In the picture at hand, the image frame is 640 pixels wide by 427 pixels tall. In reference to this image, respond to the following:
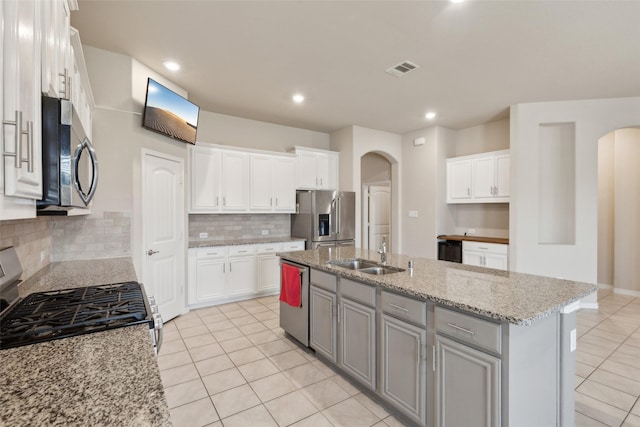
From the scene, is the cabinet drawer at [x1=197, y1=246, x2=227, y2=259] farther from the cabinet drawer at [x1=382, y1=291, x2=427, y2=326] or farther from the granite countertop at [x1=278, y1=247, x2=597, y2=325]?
the cabinet drawer at [x1=382, y1=291, x2=427, y2=326]

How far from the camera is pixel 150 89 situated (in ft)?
10.2

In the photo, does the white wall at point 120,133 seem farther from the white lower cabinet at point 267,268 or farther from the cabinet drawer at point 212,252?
the white lower cabinet at point 267,268

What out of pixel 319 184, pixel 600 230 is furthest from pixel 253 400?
pixel 600 230

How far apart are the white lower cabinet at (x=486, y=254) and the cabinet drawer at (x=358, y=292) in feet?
10.4

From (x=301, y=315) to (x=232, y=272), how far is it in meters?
1.85

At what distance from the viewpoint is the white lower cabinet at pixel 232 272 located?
420 cm

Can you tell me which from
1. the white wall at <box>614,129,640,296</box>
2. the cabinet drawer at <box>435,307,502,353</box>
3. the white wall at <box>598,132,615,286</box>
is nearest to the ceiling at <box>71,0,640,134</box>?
the white wall at <box>614,129,640,296</box>

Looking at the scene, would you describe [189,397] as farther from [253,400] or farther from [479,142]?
[479,142]

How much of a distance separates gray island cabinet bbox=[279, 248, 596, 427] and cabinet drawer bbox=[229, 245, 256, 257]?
2505mm

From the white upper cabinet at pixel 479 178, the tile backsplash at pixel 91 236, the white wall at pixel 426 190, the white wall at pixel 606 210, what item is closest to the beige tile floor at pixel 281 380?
the tile backsplash at pixel 91 236

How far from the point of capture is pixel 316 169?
18.1ft

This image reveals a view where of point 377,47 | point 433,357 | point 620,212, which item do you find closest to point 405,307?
point 433,357

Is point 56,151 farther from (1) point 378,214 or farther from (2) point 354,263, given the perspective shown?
(1) point 378,214

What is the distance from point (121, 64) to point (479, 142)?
544 cm
